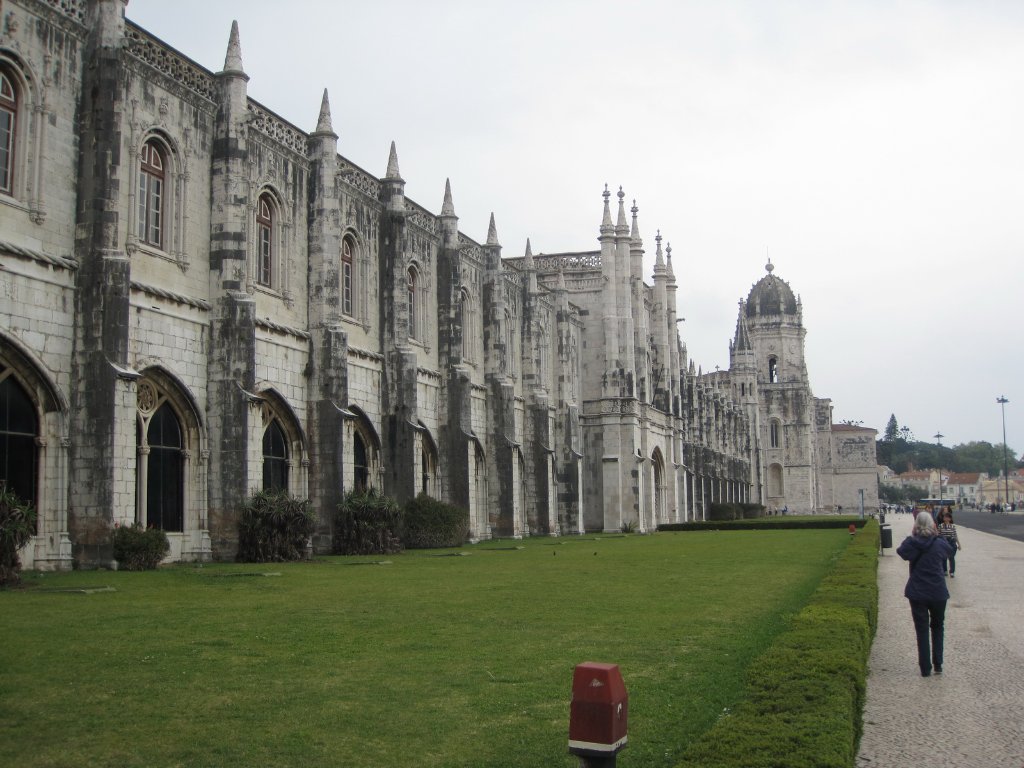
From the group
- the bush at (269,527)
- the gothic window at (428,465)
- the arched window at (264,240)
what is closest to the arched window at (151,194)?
the arched window at (264,240)

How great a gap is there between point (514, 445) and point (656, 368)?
25635 millimetres

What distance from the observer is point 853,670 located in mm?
8133

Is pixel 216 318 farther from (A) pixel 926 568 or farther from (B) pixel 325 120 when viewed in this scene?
(A) pixel 926 568

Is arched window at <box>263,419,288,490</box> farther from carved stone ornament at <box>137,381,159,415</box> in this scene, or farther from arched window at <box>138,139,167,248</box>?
arched window at <box>138,139,167,248</box>

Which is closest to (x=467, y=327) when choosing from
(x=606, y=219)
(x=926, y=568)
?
(x=606, y=219)

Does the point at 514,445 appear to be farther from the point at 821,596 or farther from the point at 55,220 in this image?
the point at 821,596

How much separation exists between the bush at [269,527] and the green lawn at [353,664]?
4867 millimetres

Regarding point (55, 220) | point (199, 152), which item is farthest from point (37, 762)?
point (199, 152)

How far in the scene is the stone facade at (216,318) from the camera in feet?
63.4

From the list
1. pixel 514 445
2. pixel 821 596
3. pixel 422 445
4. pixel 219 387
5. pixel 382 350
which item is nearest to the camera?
pixel 821 596

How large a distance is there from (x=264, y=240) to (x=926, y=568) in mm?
20604

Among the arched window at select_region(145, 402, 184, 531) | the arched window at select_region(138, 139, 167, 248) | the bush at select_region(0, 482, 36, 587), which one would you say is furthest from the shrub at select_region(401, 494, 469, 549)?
the bush at select_region(0, 482, 36, 587)

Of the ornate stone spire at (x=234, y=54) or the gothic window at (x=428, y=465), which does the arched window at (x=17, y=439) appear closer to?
the ornate stone spire at (x=234, y=54)

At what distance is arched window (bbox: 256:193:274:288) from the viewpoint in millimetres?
26908
